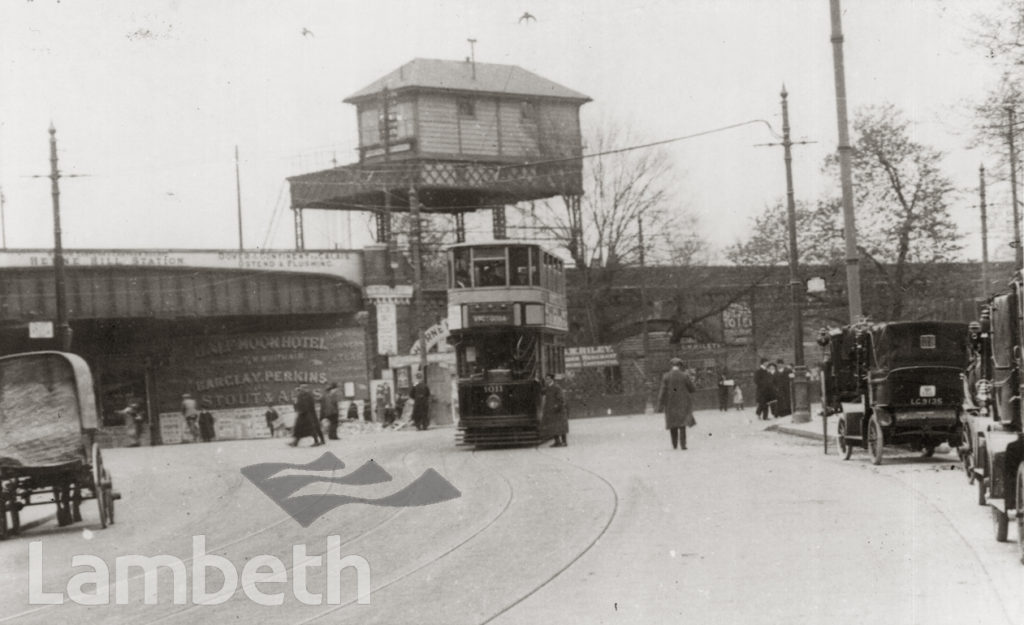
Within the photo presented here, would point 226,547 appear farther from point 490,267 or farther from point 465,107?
point 465,107

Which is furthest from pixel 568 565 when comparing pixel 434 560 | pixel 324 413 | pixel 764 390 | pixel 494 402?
pixel 764 390

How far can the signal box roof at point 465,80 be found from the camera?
51.5m

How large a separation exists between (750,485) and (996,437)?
6.31 metres

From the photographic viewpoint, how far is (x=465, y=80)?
52.5 metres

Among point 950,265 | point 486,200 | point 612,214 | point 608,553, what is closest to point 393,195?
point 486,200

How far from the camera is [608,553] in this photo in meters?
11.2

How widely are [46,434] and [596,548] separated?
25.0 feet

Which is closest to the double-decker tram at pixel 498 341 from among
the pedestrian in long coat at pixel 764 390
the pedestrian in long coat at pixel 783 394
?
the pedestrian in long coat at pixel 764 390

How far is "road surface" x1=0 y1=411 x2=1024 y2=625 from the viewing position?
8.80 m

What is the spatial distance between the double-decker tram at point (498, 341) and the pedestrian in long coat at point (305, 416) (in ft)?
18.4

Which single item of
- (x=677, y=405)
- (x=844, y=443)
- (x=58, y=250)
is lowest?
(x=844, y=443)

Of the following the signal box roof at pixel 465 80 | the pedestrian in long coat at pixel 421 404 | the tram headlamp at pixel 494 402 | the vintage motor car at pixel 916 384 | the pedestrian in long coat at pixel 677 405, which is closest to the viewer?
the vintage motor car at pixel 916 384

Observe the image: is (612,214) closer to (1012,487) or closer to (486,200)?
(486,200)

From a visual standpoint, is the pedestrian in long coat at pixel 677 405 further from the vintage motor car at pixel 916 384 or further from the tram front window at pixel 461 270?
the tram front window at pixel 461 270
